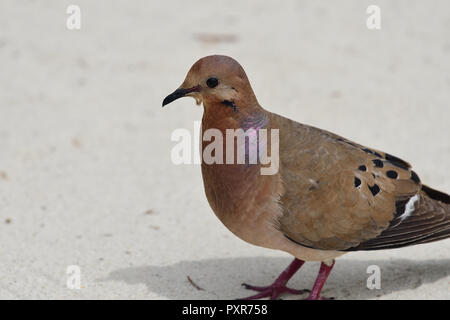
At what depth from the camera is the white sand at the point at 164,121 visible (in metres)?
5.44

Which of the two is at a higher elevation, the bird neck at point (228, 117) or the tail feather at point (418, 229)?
the bird neck at point (228, 117)

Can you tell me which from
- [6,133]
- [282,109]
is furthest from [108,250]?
[282,109]

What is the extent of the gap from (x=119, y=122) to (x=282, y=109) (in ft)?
5.97

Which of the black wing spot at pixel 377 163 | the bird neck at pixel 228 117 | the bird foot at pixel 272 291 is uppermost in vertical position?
the bird neck at pixel 228 117

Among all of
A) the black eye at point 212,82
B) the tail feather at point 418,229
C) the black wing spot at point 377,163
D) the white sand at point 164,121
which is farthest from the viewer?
the white sand at point 164,121

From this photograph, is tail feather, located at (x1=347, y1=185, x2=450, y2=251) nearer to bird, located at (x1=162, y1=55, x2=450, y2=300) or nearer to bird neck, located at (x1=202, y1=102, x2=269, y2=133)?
bird, located at (x1=162, y1=55, x2=450, y2=300)

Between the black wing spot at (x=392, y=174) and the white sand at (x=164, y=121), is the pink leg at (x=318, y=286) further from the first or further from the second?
the black wing spot at (x=392, y=174)

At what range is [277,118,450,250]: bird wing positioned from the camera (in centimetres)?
464

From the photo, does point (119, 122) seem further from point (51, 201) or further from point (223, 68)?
point (223, 68)

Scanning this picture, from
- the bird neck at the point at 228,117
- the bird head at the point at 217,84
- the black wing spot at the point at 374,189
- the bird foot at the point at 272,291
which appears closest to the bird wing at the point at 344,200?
the black wing spot at the point at 374,189

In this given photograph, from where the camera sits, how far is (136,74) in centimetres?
895

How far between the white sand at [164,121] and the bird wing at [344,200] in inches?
19.0

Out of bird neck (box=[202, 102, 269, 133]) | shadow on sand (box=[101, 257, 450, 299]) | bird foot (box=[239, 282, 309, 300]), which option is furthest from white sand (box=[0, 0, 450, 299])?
bird neck (box=[202, 102, 269, 133])

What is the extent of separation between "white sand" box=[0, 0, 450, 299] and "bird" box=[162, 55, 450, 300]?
0.50 metres
